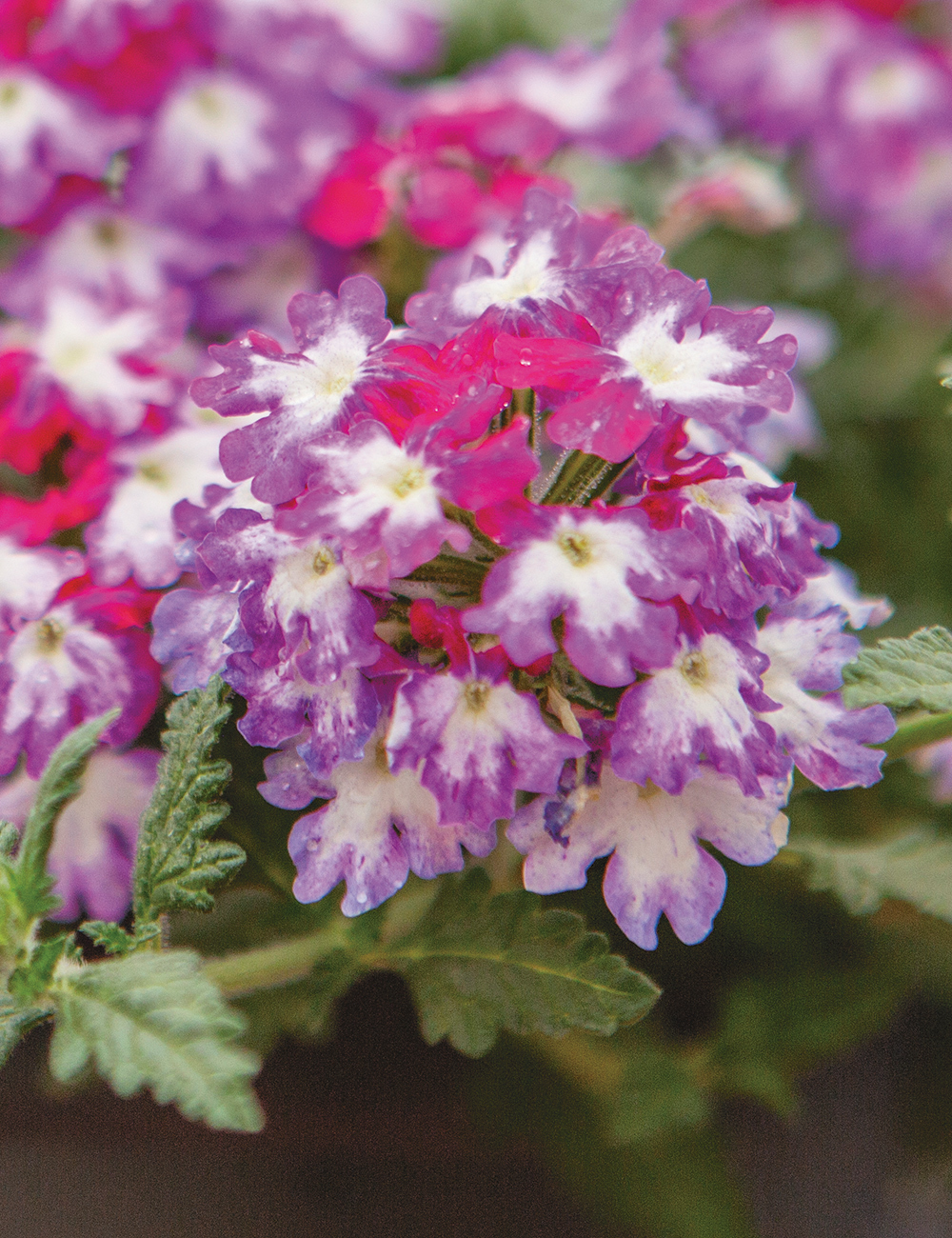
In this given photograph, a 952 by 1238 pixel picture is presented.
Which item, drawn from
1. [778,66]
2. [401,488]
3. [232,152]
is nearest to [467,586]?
[401,488]

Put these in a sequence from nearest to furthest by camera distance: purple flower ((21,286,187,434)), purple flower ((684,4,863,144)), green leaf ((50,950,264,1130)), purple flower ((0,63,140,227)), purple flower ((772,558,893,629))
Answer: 1. green leaf ((50,950,264,1130))
2. purple flower ((772,558,893,629))
3. purple flower ((21,286,187,434))
4. purple flower ((0,63,140,227))
5. purple flower ((684,4,863,144))

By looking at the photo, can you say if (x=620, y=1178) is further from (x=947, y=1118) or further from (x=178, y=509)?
(x=178, y=509)

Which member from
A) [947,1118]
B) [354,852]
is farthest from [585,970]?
[947,1118]

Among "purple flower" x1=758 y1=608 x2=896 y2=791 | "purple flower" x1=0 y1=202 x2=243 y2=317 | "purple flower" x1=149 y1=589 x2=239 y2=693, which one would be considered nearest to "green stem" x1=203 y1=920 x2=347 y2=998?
"purple flower" x1=149 y1=589 x2=239 y2=693

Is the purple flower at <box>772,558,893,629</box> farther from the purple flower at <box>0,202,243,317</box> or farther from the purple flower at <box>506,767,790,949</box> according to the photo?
the purple flower at <box>0,202,243,317</box>

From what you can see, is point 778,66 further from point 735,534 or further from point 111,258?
point 735,534

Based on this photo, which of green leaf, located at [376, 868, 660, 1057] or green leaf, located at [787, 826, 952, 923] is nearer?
green leaf, located at [376, 868, 660, 1057]
